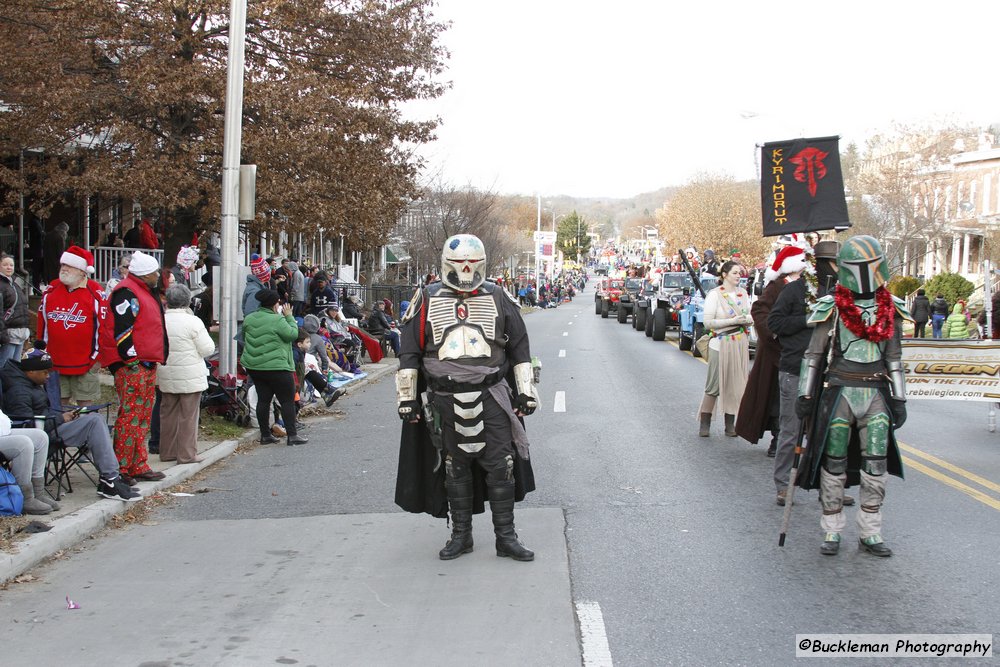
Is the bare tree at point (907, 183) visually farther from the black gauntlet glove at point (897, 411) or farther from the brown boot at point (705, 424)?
the black gauntlet glove at point (897, 411)

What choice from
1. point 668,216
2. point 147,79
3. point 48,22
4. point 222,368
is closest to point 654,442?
point 222,368

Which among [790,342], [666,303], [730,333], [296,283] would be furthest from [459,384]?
[666,303]

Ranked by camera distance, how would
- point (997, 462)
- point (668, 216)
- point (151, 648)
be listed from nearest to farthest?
1. point (151, 648)
2. point (997, 462)
3. point (668, 216)

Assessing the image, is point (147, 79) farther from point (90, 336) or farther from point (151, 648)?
point (151, 648)

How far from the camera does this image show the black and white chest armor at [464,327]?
5773 mm

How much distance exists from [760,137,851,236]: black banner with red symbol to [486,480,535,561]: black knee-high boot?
5.98m

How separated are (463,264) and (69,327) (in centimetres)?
428

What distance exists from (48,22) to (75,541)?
39.2 ft

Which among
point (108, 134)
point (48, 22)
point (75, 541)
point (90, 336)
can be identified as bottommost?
point (75, 541)

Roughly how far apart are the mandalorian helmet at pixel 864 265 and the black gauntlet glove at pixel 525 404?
2114 millimetres

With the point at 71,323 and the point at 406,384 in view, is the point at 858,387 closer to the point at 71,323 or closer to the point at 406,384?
the point at 406,384

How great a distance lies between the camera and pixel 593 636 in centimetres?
461

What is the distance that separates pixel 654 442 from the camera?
33.8 feet

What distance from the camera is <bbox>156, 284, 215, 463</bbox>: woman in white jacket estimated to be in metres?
8.61
